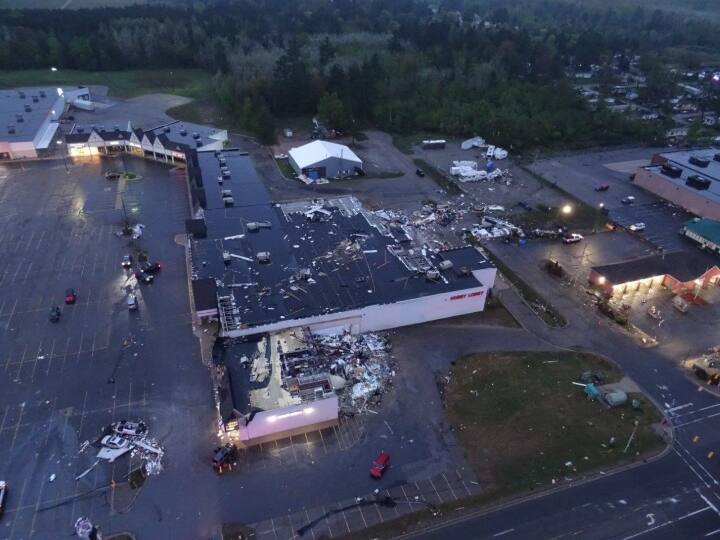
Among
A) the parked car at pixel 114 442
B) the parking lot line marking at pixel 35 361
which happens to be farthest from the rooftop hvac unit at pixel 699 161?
the parking lot line marking at pixel 35 361

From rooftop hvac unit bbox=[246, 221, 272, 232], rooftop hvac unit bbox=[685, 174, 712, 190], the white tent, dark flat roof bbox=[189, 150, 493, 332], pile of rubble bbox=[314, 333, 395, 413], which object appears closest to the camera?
pile of rubble bbox=[314, 333, 395, 413]

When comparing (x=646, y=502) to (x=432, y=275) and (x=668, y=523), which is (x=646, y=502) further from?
(x=432, y=275)

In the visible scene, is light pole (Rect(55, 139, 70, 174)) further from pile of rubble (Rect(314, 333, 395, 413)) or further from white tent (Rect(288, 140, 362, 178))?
pile of rubble (Rect(314, 333, 395, 413))

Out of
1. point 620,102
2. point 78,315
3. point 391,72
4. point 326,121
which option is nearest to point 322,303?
point 78,315

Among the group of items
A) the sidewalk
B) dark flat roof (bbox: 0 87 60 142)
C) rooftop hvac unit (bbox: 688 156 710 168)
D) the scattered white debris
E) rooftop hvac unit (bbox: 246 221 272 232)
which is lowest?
the sidewalk

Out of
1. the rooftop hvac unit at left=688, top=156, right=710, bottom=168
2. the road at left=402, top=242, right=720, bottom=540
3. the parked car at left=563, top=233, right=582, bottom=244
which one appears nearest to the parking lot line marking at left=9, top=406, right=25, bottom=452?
the road at left=402, top=242, right=720, bottom=540

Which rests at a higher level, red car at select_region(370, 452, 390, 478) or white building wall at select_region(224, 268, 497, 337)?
white building wall at select_region(224, 268, 497, 337)
